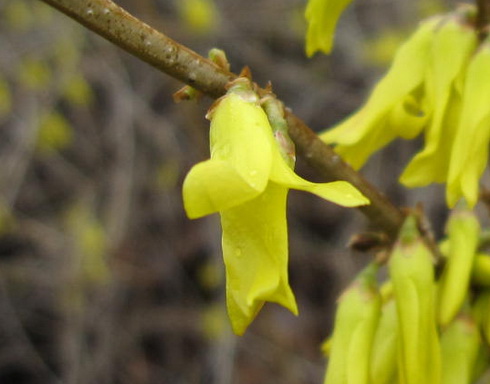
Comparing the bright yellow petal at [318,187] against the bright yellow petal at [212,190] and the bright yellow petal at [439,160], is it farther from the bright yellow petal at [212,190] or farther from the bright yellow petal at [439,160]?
the bright yellow petal at [439,160]

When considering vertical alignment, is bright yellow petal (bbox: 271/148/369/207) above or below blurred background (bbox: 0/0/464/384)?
above

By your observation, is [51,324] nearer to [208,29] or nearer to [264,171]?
[208,29]

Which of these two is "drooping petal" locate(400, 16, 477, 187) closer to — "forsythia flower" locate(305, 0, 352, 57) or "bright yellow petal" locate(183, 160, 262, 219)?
"forsythia flower" locate(305, 0, 352, 57)

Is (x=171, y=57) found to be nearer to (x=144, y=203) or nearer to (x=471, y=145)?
(x=471, y=145)

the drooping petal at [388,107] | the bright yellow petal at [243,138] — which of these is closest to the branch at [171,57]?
the bright yellow petal at [243,138]

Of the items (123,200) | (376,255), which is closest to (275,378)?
(123,200)

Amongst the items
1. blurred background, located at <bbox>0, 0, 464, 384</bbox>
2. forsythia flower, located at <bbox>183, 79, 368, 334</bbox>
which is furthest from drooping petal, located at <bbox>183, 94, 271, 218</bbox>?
blurred background, located at <bbox>0, 0, 464, 384</bbox>
